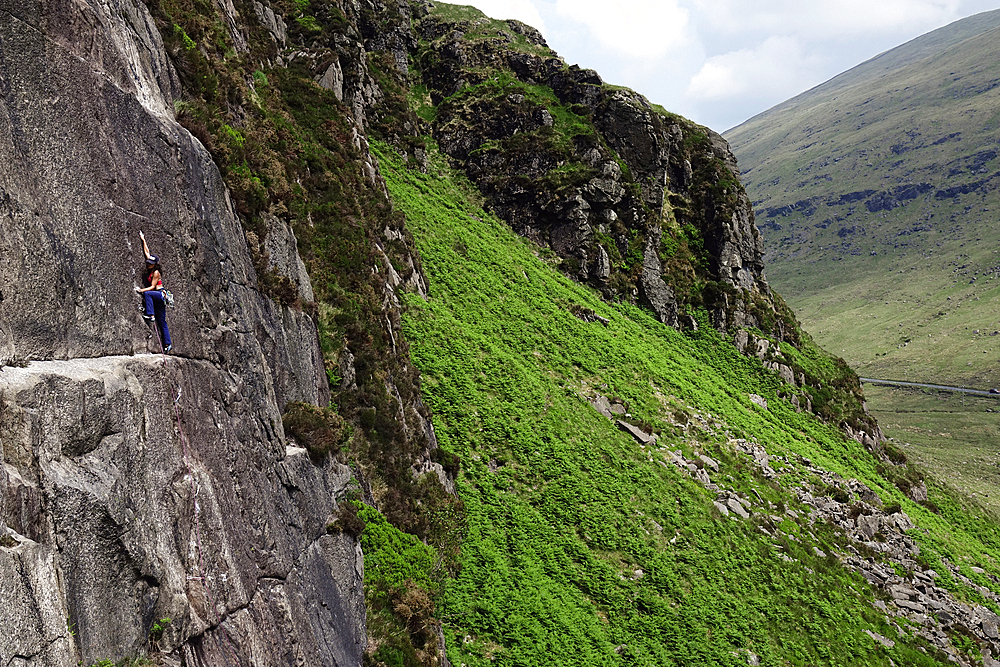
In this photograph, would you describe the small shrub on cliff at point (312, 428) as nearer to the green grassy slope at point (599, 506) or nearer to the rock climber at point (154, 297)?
the rock climber at point (154, 297)

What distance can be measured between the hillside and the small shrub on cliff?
3.5 inches

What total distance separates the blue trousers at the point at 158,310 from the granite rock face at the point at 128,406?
0.70ft

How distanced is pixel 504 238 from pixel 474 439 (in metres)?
23.1

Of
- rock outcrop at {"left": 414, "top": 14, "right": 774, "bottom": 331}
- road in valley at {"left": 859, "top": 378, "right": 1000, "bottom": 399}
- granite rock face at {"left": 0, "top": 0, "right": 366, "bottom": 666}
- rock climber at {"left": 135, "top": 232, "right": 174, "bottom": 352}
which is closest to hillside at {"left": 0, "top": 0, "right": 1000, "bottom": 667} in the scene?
granite rock face at {"left": 0, "top": 0, "right": 366, "bottom": 666}

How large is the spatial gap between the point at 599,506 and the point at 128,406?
18.2 m

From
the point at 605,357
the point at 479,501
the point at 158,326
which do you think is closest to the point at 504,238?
the point at 605,357

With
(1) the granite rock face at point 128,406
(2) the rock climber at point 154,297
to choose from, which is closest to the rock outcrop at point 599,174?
(1) the granite rock face at point 128,406

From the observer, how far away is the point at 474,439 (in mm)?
22172

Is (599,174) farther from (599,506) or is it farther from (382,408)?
(382,408)

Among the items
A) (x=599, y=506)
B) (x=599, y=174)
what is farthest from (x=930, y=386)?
(x=599, y=506)

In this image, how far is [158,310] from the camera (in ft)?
30.6

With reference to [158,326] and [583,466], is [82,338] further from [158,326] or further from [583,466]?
[583,466]

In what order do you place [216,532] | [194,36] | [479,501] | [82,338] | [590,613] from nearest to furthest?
1. [82,338]
2. [216,532]
3. [194,36]
4. [590,613]
5. [479,501]

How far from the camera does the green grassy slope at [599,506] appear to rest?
17.6 metres
